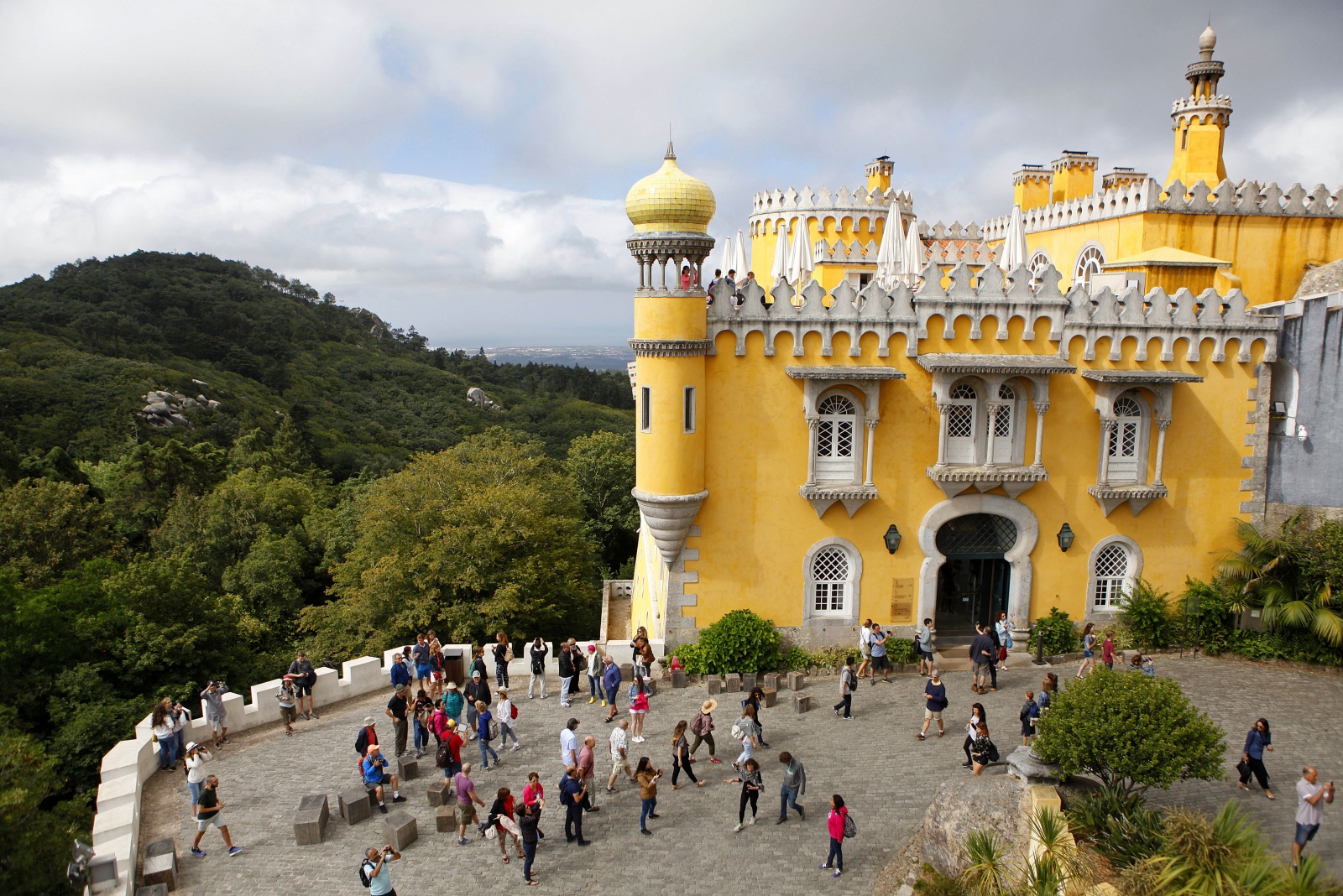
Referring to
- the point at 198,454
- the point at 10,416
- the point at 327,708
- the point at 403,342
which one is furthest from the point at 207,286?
the point at 327,708

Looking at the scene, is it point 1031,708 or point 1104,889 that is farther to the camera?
point 1031,708

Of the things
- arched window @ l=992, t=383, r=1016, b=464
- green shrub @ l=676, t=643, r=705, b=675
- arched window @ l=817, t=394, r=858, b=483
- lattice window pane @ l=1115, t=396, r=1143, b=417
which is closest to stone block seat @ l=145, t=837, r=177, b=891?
green shrub @ l=676, t=643, r=705, b=675

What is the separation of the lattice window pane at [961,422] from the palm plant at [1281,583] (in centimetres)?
683

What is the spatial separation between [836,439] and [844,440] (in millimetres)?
209

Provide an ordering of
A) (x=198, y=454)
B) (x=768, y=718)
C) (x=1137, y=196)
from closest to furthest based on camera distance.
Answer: (x=768, y=718), (x=1137, y=196), (x=198, y=454)

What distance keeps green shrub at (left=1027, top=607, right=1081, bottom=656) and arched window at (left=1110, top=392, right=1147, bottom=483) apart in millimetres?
3420

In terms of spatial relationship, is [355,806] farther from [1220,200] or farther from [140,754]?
[1220,200]

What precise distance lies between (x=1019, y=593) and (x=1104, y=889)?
10971mm

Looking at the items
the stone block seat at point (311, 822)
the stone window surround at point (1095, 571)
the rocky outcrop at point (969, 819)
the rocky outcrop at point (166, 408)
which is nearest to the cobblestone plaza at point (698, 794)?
the stone block seat at point (311, 822)

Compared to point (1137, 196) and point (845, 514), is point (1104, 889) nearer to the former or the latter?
point (845, 514)

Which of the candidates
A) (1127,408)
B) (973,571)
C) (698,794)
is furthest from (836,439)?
(698,794)

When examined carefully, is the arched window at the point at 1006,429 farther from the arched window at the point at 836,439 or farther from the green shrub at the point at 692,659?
the green shrub at the point at 692,659

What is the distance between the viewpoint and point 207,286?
317 feet

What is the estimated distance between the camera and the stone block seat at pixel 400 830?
42.0 feet
